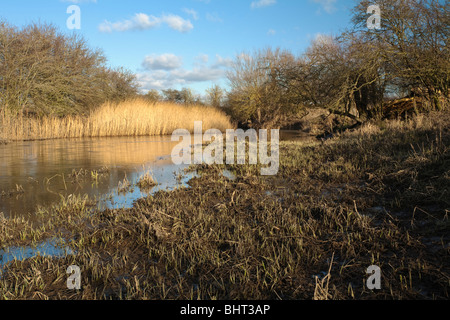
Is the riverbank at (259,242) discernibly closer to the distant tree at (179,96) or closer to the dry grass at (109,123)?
the dry grass at (109,123)

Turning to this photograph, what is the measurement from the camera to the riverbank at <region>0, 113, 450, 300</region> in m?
2.23

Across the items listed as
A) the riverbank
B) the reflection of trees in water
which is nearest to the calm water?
the reflection of trees in water

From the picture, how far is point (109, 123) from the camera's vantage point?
2045 centimetres

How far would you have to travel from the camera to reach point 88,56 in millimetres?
22047

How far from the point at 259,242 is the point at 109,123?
770 inches

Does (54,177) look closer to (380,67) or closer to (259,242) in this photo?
(259,242)

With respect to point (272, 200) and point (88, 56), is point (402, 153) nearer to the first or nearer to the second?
point (272, 200)

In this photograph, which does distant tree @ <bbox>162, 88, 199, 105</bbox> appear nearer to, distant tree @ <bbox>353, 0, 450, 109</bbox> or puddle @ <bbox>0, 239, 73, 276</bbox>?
distant tree @ <bbox>353, 0, 450, 109</bbox>

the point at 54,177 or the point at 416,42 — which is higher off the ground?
the point at 416,42

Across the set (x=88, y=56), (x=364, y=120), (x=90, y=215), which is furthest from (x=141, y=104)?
(x=90, y=215)

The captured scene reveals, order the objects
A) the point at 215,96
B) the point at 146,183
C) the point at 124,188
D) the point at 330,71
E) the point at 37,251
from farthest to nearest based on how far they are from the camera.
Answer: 1. the point at 215,96
2. the point at 330,71
3. the point at 146,183
4. the point at 124,188
5. the point at 37,251

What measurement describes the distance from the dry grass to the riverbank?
15787mm

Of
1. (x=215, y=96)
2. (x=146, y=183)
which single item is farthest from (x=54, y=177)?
(x=215, y=96)
